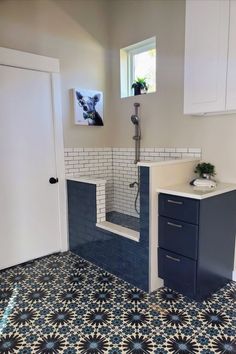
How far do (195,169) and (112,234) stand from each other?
3.37ft

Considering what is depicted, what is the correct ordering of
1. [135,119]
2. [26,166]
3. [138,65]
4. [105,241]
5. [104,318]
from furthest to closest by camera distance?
[138,65] → [135,119] → [26,166] → [105,241] → [104,318]

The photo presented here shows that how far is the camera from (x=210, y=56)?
206 centimetres

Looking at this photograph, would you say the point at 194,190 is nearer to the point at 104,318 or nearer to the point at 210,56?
the point at 210,56

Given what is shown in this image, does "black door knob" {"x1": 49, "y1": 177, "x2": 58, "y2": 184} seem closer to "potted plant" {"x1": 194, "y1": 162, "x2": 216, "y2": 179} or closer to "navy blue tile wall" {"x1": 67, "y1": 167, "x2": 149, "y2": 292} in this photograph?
"navy blue tile wall" {"x1": 67, "y1": 167, "x2": 149, "y2": 292}

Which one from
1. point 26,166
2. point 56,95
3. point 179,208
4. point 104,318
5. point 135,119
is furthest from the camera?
point 135,119

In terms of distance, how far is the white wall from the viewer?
8.34ft

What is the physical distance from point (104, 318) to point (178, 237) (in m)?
0.82

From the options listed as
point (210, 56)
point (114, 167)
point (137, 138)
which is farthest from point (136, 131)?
point (210, 56)

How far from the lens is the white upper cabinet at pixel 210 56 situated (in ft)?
6.38

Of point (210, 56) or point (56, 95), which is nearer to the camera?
point (210, 56)

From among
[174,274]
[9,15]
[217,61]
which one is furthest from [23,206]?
[217,61]

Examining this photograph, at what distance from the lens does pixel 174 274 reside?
2133 mm

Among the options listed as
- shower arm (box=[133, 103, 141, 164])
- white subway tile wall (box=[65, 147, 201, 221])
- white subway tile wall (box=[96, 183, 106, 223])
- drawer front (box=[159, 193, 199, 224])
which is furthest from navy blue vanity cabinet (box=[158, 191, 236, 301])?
shower arm (box=[133, 103, 141, 164])

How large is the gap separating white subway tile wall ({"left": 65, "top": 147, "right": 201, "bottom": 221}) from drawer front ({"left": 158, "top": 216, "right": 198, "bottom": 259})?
0.95 metres
